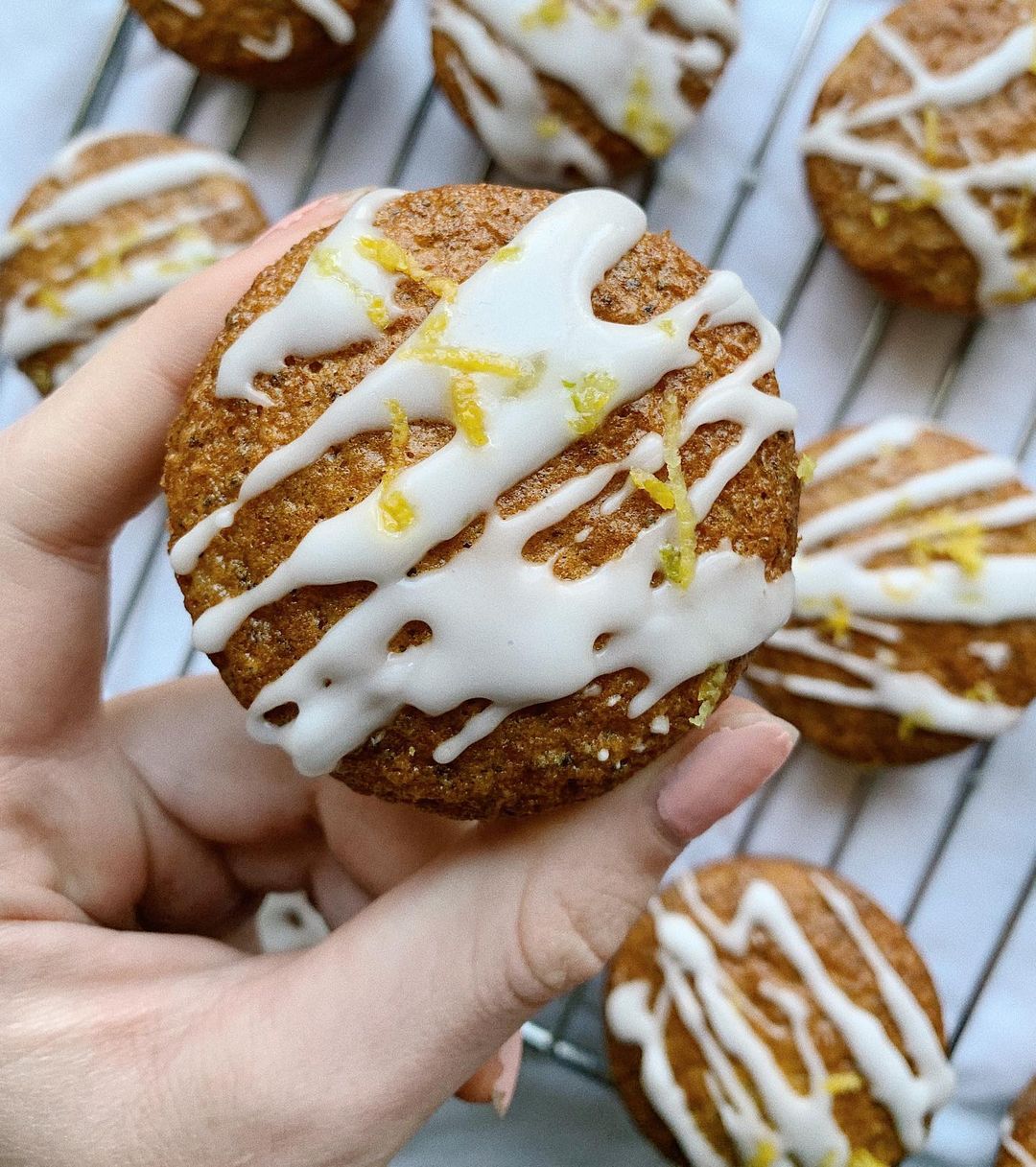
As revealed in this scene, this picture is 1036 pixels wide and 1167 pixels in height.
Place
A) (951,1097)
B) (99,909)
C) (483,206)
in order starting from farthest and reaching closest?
(951,1097) < (99,909) < (483,206)

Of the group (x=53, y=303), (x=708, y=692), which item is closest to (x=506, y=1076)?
(x=708, y=692)

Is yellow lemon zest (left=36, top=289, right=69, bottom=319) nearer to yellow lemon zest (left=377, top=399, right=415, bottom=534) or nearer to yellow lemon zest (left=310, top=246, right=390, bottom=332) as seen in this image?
yellow lemon zest (left=310, top=246, right=390, bottom=332)

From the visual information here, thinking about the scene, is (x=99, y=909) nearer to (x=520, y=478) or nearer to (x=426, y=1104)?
(x=426, y=1104)

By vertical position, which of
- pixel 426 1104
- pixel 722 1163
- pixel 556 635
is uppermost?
pixel 556 635

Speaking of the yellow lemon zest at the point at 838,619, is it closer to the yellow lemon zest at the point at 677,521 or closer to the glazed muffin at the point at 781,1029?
the glazed muffin at the point at 781,1029

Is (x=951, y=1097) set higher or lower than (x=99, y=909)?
lower

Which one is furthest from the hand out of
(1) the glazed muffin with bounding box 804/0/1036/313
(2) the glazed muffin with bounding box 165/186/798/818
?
(1) the glazed muffin with bounding box 804/0/1036/313

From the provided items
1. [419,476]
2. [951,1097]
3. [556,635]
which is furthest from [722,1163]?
[419,476]
